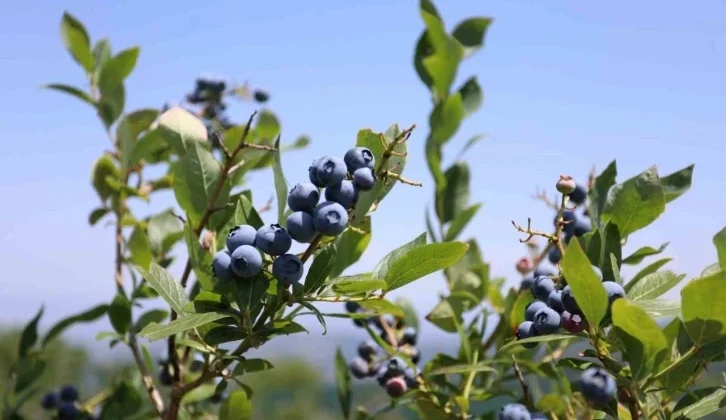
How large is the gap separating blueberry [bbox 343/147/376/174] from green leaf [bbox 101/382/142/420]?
1174mm

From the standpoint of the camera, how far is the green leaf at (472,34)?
6.73 feet

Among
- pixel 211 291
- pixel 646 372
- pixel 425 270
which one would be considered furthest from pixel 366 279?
pixel 646 372

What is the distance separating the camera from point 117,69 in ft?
6.11

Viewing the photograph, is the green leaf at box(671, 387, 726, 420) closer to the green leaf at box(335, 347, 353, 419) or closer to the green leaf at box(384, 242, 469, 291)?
the green leaf at box(384, 242, 469, 291)

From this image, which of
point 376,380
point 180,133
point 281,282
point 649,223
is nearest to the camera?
point 281,282

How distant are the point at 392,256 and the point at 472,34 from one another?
115 cm

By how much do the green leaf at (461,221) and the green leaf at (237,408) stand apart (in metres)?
0.73

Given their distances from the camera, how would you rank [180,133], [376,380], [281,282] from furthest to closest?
[376,380] → [180,133] → [281,282]

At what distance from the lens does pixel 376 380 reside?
1.86 meters

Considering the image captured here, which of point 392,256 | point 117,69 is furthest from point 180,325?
point 117,69

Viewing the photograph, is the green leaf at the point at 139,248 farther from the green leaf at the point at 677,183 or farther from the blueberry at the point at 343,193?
the green leaf at the point at 677,183

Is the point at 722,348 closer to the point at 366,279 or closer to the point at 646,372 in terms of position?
the point at 646,372

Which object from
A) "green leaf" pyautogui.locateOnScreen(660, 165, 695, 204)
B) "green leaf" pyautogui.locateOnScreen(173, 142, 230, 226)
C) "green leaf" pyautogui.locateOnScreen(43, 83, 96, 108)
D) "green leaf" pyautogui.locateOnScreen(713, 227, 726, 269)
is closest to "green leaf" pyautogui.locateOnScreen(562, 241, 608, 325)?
"green leaf" pyautogui.locateOnScreen(713, 227, 726, 269)

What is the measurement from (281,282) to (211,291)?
0.12m
